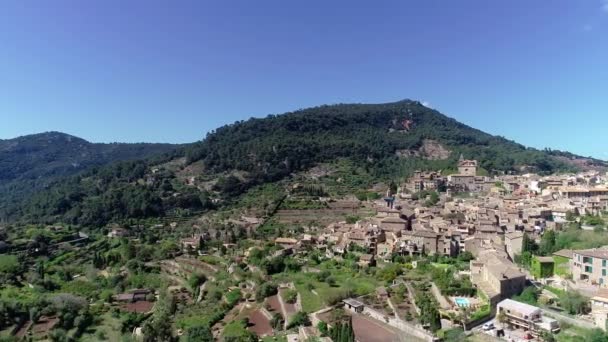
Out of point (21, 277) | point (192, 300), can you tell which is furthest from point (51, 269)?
point (192, 300)

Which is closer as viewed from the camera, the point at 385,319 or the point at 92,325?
the point at 385,319

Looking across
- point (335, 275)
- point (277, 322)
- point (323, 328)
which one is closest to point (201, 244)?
point (335, 275)

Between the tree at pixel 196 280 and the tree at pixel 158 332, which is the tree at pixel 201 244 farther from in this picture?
the tree at pixel 158 332

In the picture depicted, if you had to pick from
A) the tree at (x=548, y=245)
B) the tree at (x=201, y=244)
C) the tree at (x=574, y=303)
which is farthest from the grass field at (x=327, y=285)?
the tree at (x=201, y=244)

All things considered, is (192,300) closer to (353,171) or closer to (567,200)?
(567,200)

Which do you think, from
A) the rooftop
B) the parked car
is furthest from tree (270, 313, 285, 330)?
the rooftop

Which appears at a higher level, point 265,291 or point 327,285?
point 327,285

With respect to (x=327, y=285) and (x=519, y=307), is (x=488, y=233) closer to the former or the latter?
(x=519, y=307)

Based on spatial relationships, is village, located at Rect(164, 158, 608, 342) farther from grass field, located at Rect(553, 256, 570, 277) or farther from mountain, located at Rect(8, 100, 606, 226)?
mountain, located at Rect(8, 100, 606, 226)
